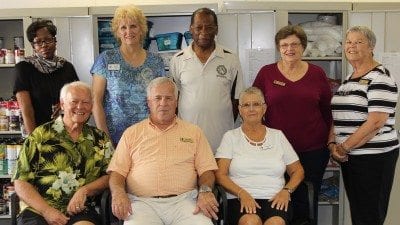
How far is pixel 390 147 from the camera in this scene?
99.7 inches

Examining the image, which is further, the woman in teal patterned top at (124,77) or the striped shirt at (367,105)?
the woman in teal patterned top at (124,77)

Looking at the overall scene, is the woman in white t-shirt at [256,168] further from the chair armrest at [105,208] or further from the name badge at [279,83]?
the chair armrest at [105,208]

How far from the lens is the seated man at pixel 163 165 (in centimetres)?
229

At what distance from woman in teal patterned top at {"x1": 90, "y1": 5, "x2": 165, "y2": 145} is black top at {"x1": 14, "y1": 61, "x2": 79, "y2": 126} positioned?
32 centimetres

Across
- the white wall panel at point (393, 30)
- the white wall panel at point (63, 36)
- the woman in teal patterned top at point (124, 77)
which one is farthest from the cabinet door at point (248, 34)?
the white wall panel at point (63, 36)

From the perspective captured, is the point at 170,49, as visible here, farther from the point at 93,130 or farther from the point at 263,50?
the point at 93,130

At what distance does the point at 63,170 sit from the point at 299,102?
1443 millimetres

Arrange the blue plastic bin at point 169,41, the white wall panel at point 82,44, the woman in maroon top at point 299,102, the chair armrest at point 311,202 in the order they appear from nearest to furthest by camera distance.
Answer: the chair armrest at point 311,202 → the woman in maroon top at point 299,102 → the white wall panel at point 82,44 → the blue plastic bin at point 169,41

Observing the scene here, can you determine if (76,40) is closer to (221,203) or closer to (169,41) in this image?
(169,41)

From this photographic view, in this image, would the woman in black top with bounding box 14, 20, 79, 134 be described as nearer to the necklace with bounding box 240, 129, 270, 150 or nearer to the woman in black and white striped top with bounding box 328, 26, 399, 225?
the necklace with bounding box 240, 129, 270, 150

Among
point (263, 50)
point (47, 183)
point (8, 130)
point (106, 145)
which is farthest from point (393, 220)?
point (8, 130)

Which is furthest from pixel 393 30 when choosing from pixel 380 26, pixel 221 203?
pixel 221 203

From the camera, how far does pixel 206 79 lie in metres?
2.80

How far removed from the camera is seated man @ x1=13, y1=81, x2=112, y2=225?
220 centimetres
